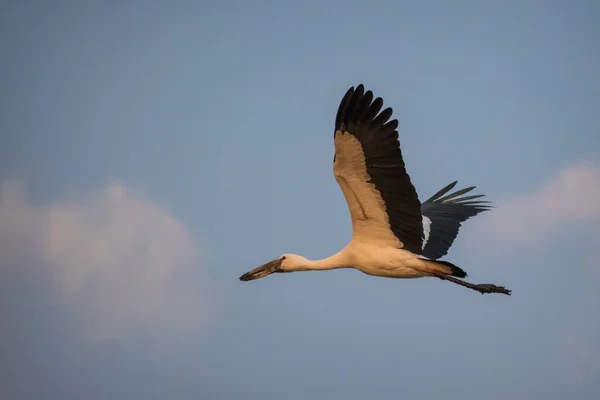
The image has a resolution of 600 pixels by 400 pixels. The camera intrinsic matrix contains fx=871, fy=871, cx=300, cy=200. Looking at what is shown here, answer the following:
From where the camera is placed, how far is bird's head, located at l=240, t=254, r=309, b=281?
54.2 feet

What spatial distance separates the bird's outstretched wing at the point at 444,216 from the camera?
17.5 metres

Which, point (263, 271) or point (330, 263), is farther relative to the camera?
point (263, 271)

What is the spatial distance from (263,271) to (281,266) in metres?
0.37

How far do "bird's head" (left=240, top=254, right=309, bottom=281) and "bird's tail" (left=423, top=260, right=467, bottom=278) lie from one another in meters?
2.53

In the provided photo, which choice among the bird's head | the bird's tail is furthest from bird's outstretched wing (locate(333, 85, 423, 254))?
the bird's head

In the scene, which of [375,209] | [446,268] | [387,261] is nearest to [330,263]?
[387,261]

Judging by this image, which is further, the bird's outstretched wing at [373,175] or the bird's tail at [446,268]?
the bird's tail at [446,268]

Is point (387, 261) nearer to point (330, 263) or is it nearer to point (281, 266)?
point (330, 263)

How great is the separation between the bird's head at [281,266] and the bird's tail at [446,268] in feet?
8.29

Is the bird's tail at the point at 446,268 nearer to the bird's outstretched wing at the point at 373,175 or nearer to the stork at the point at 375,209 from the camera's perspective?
the stork at the point at 375,209

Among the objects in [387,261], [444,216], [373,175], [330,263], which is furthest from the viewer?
[444,216]

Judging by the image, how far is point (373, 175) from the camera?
46.2 feet

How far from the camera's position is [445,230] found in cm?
1830

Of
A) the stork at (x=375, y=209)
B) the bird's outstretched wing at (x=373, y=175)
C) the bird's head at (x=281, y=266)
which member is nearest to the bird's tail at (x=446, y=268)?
the stork at (x=375, y=209)
